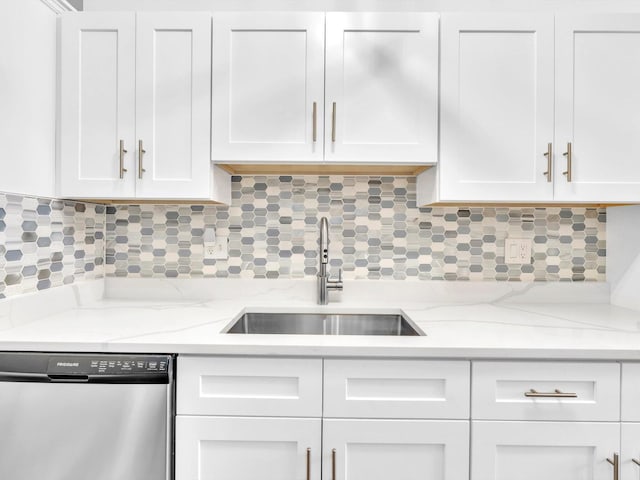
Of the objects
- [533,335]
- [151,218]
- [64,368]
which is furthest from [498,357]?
[151,218]

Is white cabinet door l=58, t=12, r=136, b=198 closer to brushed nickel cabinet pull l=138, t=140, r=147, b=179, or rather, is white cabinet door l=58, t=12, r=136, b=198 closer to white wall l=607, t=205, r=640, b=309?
brushed nickel cabinet pull l=138, t=140, r=147, b=179

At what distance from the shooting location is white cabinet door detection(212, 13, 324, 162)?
5.05 feet

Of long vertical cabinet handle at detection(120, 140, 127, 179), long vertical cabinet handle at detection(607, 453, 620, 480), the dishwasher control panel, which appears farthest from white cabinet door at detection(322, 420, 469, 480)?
long vertical cabinet handle at detection(120, 140, 127, 179)

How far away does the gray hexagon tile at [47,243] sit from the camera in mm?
1386

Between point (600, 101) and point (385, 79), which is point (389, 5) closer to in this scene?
point (385, 79)

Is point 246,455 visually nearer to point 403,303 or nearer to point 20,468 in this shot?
point 20,468

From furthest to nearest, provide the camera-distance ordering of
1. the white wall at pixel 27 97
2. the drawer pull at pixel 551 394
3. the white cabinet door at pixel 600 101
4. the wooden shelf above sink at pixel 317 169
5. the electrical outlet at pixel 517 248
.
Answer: the electrical outlet at pixel 517 248
the wooden shelf above sink at pixel 317 169
the white cabinet door at pixel 600 101
the white wall at pixel 27 97
the drawer pull at pixel 551 394

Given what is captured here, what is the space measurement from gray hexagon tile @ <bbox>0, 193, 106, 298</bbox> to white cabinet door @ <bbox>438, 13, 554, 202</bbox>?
1.59 m

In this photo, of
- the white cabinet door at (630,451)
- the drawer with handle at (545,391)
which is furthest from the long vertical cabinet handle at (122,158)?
the white cabinet door at (630,451)

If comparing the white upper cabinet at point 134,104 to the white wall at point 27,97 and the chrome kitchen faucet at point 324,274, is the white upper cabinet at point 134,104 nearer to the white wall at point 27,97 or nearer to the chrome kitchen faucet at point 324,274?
the white wall at point 27,97

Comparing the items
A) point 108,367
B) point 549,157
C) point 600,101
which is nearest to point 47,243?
point 108,367

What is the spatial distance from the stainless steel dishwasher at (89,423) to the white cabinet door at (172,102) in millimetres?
680

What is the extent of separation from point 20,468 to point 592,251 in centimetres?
235

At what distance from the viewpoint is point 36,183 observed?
1460mm
